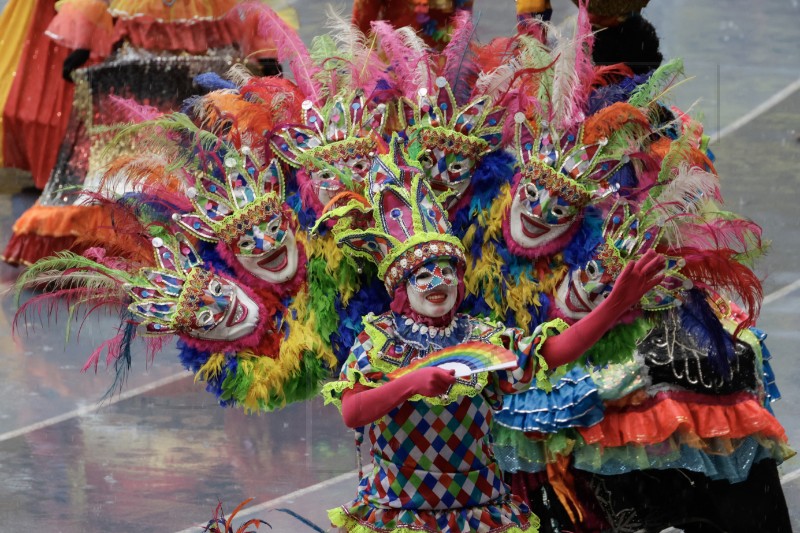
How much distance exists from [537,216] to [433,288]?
354 millimetres

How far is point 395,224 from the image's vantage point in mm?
3881

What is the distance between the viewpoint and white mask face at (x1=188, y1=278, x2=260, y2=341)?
4043 millimetres

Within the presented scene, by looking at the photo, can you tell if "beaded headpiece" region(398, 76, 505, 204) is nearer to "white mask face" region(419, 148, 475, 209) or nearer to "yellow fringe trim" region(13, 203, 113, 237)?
"white mask face" region(419, 148, 475, 209)

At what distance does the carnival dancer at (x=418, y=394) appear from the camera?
382 cm

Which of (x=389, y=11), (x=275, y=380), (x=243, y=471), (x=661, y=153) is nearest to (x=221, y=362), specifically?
(x=275, y=380)

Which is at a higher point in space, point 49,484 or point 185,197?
point 185,197

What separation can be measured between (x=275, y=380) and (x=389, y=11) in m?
2.80

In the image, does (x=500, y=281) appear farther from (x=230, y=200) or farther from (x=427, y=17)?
(x=427, y=17)

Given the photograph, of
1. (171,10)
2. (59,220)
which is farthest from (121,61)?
(59,220)

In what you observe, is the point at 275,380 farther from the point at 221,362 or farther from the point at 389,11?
the point at 389,11

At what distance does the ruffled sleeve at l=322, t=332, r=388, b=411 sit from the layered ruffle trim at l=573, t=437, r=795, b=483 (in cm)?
118

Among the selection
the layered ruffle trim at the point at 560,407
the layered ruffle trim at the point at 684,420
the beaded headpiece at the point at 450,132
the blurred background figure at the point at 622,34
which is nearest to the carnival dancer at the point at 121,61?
the blurred background figure at the point at 622,34

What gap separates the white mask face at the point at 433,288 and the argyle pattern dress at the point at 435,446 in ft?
0.23

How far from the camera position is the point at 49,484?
6.12m
